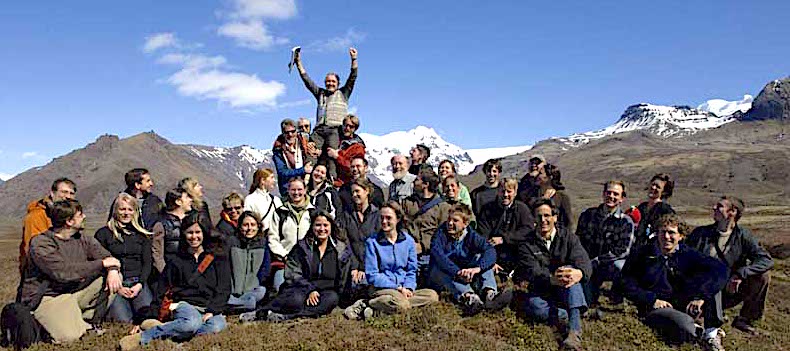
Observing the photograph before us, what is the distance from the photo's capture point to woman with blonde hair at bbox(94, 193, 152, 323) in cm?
1234

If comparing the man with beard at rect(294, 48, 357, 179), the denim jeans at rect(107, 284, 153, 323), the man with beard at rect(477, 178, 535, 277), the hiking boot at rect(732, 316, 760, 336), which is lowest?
the hiking boot at rect(732, 316, 760, 336)

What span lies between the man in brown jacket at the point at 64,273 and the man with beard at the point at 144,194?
1.38 m

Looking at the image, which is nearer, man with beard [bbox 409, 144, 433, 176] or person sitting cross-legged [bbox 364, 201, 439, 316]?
person sitting cross-legged [bbox 364, 201, 439, 316]

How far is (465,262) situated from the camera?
43.9ft

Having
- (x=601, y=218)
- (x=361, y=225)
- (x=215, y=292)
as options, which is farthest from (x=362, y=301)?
(x=601, y=218)

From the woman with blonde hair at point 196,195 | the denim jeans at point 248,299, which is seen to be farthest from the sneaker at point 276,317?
the woman with blonde hair at point 196,195

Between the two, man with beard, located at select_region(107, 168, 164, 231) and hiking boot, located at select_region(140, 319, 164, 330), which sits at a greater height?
man with beard, located at select_region(107, 168, 164, 231)

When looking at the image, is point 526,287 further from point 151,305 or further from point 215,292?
point 151,305

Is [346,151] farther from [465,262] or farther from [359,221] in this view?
[465,262]

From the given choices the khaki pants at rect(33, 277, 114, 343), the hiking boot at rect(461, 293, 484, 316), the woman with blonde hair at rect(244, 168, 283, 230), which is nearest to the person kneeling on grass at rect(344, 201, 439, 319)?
the hiking boot at rect(461, 293, 484, 316)

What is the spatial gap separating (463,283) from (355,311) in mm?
2574

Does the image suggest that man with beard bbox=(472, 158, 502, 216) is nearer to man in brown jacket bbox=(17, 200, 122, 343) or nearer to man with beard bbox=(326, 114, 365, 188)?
man with beard bbox=(326, 114, 365, 188)

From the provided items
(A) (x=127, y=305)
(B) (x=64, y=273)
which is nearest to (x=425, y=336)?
(A) (x=127, y=305)

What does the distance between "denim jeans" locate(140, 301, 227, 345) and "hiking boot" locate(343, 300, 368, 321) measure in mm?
2749
